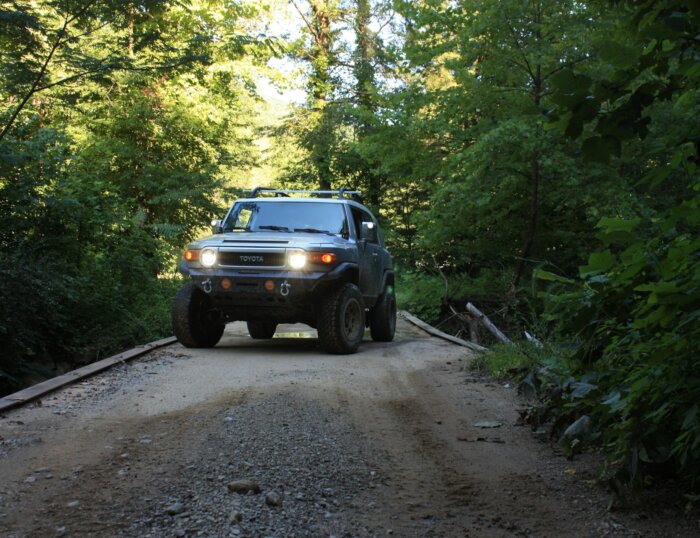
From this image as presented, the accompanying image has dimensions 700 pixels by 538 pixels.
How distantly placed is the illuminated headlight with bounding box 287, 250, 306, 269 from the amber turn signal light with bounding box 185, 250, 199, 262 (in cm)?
128

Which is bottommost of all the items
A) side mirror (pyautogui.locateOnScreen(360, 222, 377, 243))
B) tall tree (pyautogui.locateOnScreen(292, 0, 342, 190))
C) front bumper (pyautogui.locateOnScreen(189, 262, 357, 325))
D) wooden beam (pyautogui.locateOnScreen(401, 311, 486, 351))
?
wooden beam (pyautogui.locateOnScreen(401, 311, 486, 351))

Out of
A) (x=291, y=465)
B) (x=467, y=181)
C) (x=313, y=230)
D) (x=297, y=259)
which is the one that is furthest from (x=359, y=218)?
(x=291, y=465)

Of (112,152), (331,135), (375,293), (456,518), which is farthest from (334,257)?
(331,135)

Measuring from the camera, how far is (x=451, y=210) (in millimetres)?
15023

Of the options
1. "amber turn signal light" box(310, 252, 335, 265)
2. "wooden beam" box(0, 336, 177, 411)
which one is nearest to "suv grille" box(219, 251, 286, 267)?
"amber turn signal light" box(310, 252, 335, 265)

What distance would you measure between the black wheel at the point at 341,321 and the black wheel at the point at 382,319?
176 centimetres

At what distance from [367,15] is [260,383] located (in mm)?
27445

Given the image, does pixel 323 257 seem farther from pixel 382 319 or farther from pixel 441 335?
pixel 441 335

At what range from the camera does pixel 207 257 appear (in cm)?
923

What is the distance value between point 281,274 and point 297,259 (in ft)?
0.91

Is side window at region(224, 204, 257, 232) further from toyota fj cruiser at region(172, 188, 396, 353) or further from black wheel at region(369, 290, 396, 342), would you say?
black wheel at region(369, 290, 396, 342)

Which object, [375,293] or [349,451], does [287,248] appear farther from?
[349,451]

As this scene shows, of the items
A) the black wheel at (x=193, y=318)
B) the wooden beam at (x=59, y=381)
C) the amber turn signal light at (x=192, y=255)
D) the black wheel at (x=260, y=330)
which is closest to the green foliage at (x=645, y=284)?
the wooden beam at (x=59, y=381)

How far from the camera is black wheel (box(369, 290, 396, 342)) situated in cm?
1139
